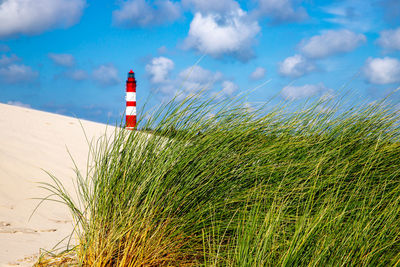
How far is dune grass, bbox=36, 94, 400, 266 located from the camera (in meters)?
2.22

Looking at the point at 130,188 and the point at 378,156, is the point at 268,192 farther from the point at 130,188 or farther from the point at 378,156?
the point at 378,156

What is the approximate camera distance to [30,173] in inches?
238

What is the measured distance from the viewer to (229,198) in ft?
8.63

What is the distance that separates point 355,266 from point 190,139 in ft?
4.83

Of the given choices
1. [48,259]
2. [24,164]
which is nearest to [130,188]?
[48,259]

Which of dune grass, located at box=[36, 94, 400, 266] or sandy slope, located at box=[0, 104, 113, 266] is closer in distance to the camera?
dune grass, located at box=[36, 94, 400, 266]

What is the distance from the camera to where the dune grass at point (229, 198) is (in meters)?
2.22

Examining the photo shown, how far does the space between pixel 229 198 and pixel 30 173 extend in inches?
180

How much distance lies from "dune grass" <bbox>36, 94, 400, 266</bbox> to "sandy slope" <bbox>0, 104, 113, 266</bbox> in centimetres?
107

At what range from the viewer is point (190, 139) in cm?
295

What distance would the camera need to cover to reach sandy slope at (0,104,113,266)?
3.63 m

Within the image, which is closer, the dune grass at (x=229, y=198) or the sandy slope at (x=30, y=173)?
the dune grass at (x=229, y=198)

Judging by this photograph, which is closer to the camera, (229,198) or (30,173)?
(229,198)

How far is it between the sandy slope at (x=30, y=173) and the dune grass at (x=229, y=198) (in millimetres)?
1066
